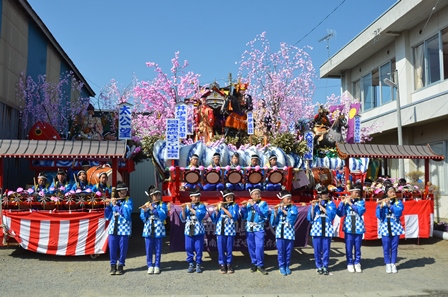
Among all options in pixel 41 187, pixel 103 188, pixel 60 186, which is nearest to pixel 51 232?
pixel 60 186

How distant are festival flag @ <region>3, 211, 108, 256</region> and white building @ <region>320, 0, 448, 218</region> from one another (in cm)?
1075

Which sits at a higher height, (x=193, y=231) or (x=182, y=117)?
(x=182, y=117)

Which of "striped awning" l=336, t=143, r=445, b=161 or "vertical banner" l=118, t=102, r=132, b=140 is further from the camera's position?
"vertical banner" l=118, t=102, r=132, b=140

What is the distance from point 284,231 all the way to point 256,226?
502 millimetres

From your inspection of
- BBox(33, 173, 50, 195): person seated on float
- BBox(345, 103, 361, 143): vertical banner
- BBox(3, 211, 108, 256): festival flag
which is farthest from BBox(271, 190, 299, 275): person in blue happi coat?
BBox(345, 103, 361, 143): vertical banner

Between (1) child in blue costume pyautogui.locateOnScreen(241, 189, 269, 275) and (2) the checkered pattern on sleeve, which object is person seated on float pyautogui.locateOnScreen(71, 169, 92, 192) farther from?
(1) child in blue costume pyautogui.locateOnScreen(241, 189, 269, 275)

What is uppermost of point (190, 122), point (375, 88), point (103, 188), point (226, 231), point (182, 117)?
point (375, 88)

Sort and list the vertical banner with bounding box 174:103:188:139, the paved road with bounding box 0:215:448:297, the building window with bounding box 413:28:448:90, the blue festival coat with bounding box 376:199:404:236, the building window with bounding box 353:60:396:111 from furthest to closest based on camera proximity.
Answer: the building window with bounding box 353:60:396:111
the building window with bounding box 413:28:448:90
the vertical banner with bounding box 174:103:188:139
the blue festival coat with bounding box 376:199:404:236
the paved road with bounding box 0:215:448:297

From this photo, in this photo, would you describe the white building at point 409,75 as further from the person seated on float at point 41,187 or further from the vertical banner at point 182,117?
the person seated on float at point 41,187

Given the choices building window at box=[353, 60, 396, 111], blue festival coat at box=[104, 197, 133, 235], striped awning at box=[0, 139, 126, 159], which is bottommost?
blue festival coat at box=[104, 197, 133, 235]

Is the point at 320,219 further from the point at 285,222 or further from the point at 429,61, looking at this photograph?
the point at 429,61

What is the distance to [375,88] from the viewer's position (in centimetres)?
2030

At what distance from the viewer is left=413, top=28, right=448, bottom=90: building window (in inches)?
586

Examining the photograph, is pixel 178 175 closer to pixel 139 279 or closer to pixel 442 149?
pixel 139 279
